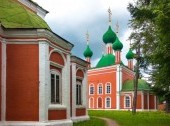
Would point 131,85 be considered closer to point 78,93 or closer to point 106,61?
point 106,61

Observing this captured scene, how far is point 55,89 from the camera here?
18.3 meters

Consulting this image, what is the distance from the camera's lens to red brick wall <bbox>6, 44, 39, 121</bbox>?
16.5 meters

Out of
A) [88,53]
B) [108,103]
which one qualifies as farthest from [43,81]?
[88,53]

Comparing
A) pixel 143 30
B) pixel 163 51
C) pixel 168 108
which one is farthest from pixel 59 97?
pixel 168 108

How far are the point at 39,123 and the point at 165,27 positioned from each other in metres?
6.83

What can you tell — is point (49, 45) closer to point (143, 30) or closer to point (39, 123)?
point (39, 123)

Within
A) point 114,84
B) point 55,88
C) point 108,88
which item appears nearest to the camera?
point 55,88

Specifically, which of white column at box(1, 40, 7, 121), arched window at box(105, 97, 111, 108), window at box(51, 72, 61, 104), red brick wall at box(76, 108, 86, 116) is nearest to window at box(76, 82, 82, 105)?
red brick wall at box(76, 108, 86, 116)

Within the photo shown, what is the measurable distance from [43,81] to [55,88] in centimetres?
188

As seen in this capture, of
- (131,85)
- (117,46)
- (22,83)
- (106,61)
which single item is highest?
(117,46)

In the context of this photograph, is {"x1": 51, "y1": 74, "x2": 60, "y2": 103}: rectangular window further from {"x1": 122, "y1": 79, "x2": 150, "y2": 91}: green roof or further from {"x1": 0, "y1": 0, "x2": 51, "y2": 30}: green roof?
{"x1": 122, "y1": 79, "x2": 150, "y2": 91}: green roof

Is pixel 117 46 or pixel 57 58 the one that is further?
pixel 117 46

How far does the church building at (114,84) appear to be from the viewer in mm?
59562

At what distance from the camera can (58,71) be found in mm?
18672
